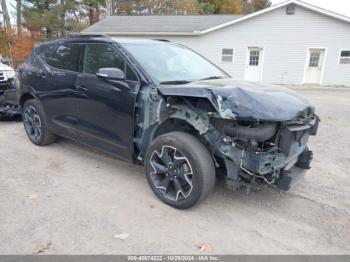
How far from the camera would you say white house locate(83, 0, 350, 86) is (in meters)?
16.8

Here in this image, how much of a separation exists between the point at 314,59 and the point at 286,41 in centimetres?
198

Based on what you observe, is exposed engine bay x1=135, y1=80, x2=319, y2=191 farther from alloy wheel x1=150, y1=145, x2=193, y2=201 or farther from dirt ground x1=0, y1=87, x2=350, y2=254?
dirt ground x1=0, y1=87, x2=350, y2=254

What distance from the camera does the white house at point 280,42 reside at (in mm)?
16812

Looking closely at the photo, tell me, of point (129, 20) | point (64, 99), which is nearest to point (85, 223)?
point (64, 99)

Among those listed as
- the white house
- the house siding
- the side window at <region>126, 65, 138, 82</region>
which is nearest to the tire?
the side window at <region>126, 65, 138, 82</region>

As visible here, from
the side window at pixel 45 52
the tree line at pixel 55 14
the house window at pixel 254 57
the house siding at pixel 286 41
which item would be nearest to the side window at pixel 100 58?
the side window at pixel 45 52

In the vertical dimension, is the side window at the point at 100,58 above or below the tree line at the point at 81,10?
below

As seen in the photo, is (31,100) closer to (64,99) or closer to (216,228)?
(64,99)

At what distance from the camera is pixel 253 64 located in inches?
723

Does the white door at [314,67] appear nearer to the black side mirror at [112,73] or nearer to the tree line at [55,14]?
the black side mirror at [112,73]

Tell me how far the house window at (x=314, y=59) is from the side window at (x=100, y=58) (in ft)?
54.2

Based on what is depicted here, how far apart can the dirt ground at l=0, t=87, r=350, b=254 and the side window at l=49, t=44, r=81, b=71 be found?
1.46 meters

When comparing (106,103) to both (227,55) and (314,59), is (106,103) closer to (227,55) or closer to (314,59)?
(227,55)

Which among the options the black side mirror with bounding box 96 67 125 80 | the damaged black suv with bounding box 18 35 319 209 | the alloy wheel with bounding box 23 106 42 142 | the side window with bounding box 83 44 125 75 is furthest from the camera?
the alloy wheel with bounding box 23 106 42 142
